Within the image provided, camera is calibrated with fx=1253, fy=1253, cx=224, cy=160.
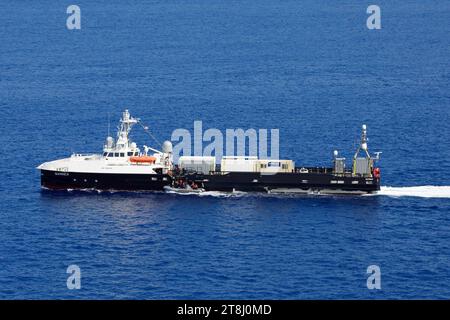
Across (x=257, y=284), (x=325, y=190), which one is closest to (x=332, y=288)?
(x=257, y=284)

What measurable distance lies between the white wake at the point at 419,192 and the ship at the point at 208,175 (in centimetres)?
198

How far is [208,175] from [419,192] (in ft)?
105

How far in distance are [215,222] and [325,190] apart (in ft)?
75.8

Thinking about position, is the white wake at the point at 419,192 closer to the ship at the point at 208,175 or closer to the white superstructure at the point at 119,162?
the ship at the point at 208,175

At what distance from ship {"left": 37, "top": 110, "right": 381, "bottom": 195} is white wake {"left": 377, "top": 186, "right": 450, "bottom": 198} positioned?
77.9 inches

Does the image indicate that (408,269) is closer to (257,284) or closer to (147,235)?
(257,284)

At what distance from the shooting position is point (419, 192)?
188 m

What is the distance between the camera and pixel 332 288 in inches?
5812

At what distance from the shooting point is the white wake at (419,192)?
187 meters

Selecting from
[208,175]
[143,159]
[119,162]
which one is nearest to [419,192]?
[208,175]

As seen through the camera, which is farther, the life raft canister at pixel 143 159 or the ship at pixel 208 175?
the life raft canister at pixel 143 159

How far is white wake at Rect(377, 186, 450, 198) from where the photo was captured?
187m

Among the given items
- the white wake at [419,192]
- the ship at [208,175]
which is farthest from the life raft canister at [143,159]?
the white wake at [419,192]

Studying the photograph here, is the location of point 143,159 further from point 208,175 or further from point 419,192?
point 419,192
